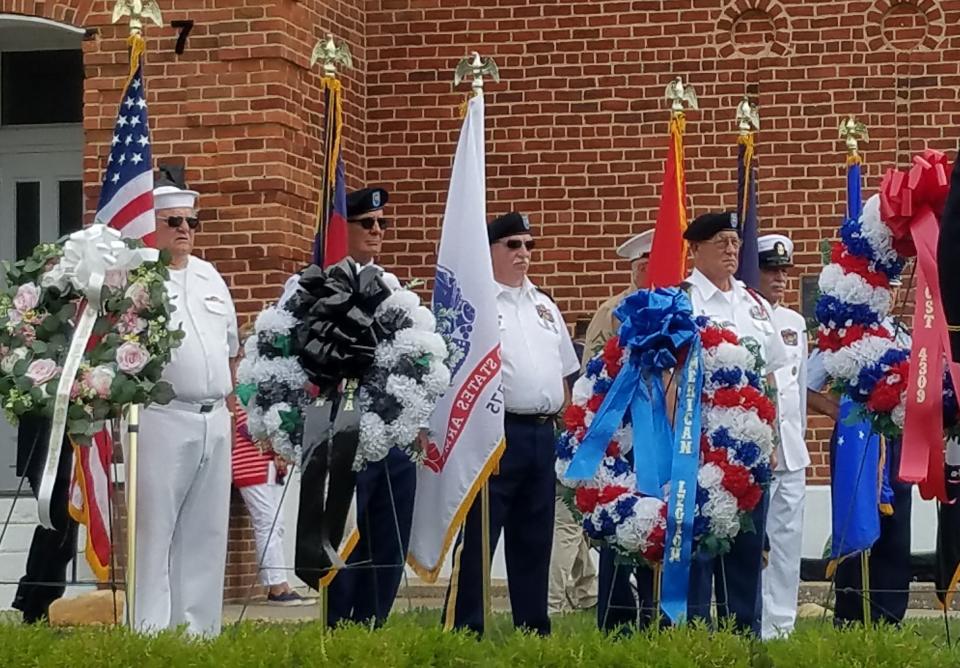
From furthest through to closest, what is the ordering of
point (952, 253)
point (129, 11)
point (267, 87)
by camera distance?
point (267, 87) → point (129, 11) → point (952, 253)

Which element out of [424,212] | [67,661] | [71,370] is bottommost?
[67,661]

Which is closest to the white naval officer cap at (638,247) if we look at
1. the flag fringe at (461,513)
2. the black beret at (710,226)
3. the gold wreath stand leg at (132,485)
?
the black beret at (710,226)

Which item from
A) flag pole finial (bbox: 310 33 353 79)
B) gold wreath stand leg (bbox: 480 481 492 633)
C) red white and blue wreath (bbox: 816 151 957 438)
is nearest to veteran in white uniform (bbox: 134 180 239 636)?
flag pole finial (bbox: 310 33 353 79)

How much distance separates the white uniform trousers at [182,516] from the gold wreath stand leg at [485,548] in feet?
3.81

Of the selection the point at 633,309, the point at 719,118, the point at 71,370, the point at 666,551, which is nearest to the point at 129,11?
the point at 71,370

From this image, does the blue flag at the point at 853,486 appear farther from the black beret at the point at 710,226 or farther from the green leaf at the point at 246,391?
the green leaf at the point at 246,391

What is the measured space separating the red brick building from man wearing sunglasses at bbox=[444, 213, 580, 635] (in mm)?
3519

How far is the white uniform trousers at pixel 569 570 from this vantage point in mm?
12453

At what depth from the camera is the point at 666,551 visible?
339 inches

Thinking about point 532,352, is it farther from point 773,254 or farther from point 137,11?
point 137,11

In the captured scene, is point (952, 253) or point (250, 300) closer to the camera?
point (952, 253)

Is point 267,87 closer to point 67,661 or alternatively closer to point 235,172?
point 235,172

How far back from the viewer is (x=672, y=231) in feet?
34.9

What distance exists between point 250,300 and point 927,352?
5.37 m
